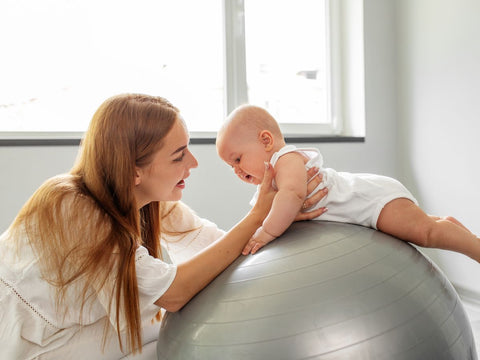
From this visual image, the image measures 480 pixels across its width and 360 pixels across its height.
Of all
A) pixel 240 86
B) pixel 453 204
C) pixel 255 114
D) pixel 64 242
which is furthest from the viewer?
pixel 240 86

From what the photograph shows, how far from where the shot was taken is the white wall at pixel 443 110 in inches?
96.8

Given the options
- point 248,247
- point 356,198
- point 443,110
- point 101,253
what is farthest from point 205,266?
point 443,110

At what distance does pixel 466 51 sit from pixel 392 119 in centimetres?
67

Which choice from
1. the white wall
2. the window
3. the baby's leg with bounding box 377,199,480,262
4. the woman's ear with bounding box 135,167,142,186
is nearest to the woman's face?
the woman's ear with bounding box 135,167,142,186

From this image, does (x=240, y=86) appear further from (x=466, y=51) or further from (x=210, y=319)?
(x=210, y=319)

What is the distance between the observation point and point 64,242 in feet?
3.63

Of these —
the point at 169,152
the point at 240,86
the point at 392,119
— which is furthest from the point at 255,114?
the point at 392,119

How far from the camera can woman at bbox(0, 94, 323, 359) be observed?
1109 millimetres

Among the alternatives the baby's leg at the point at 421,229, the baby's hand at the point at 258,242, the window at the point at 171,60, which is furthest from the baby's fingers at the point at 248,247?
the window at the point at 171,60

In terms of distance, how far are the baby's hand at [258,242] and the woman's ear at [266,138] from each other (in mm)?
314

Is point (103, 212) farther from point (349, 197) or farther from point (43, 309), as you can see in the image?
point (349, 197)

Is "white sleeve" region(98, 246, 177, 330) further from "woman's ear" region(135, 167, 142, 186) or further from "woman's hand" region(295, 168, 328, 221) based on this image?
"woman's hand" region(295, 168, 328, 221)

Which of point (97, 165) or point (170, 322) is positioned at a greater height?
point (97, 165)

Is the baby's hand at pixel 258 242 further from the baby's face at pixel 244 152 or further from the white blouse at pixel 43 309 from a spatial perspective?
the baby's face at pixel 244 152
